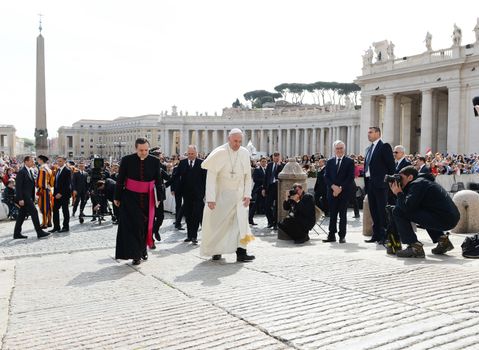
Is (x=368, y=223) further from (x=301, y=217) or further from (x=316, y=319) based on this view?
(x=316, y=319)

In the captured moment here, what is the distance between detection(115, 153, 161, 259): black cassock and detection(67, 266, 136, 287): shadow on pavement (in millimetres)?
294

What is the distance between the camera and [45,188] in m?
13.3

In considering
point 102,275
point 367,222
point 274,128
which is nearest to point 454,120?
point 367,222

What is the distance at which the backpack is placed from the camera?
6.82 meters

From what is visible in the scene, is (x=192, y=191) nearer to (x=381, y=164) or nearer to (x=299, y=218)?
(x=299, y=218)

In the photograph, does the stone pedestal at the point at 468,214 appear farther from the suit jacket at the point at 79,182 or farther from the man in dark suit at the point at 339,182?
the suit jacket at the point at 79,182

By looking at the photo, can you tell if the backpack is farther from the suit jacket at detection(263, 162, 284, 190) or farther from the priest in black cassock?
the suit jacket at detection(263, 162, 284, 190)

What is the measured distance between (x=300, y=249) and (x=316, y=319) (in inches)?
177

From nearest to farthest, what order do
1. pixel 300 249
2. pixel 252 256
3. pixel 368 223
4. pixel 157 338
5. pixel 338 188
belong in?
pixel 157 338 < pixel 252 256 < pixel 300 249 < pixel 338 188 < pixel 368 223

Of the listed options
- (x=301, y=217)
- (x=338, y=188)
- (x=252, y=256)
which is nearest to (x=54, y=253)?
(x=252, y=256)

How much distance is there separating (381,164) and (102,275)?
213 inches

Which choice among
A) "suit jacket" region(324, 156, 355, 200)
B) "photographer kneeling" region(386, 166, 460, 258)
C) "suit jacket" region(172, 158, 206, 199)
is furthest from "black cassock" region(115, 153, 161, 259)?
"suit jacket" region(324, 156, 355, 200)

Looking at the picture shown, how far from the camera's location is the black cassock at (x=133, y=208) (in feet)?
24.2

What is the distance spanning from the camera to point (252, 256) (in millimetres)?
7383
